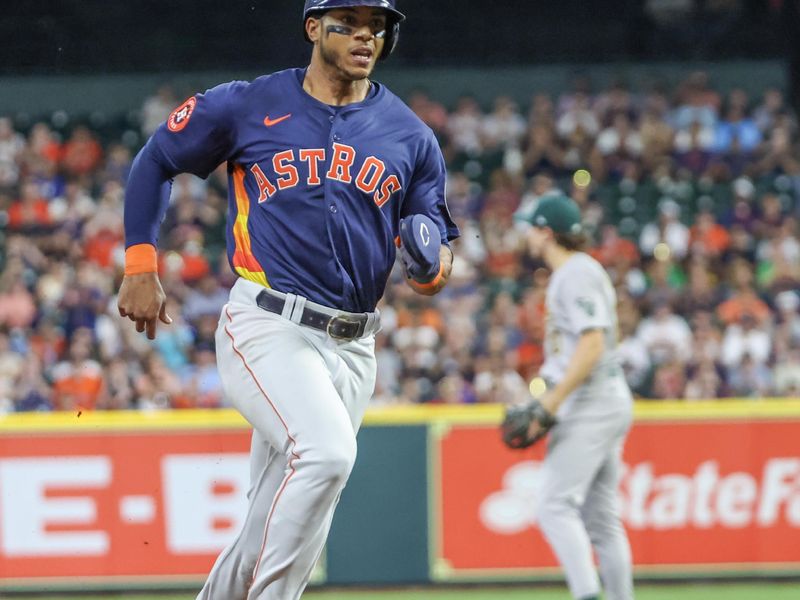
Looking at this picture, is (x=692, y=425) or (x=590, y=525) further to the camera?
(x=692, y=425)

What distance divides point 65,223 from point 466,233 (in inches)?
146

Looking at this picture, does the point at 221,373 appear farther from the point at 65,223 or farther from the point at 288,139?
the point at 65,223

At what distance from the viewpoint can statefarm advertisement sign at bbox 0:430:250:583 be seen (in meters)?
7.76

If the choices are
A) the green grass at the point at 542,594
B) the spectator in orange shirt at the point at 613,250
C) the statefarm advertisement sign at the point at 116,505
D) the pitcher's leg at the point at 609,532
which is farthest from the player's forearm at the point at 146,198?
the spectator in orange shirt at the point at 613,250

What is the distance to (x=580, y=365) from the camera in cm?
581

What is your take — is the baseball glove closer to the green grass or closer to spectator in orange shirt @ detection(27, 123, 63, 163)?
the green grass

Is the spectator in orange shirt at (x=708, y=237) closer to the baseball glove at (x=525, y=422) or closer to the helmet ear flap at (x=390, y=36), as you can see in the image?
the baseball glove at (x=525, y=422)

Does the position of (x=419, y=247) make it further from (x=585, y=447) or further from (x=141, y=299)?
(x=585, y=447)

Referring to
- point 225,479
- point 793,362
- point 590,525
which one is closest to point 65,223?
point 225,479

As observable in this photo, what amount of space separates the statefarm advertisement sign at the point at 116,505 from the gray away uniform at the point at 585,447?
8.02 ft

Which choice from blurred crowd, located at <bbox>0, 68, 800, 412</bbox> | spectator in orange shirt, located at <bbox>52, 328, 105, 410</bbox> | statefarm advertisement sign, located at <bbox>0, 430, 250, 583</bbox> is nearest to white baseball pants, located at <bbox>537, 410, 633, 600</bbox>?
statefarm advertisement sign, located at <bbox>0, 430, 250, 583</bbox>

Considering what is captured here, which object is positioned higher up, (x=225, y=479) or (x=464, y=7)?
(x=464, y=7)

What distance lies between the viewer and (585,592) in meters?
5.67

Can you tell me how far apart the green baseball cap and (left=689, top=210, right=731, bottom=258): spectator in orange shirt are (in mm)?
6855
